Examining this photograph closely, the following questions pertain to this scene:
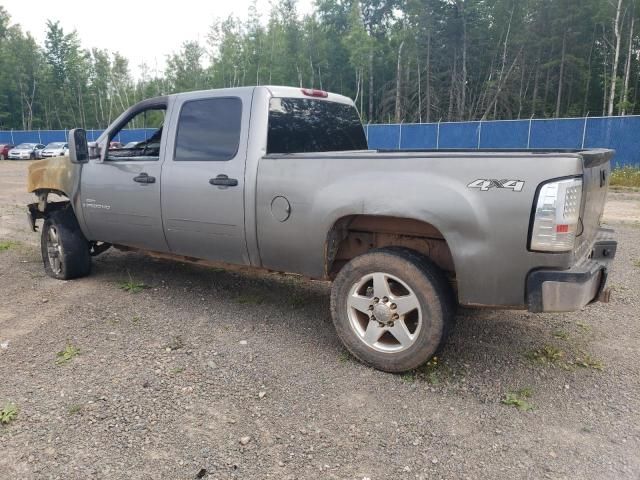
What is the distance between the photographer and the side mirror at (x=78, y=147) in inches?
186

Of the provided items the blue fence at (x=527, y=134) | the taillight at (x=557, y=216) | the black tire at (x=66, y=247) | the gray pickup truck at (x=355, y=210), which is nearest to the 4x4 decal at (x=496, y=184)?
the gray pickup truck at (x=355, y=210)

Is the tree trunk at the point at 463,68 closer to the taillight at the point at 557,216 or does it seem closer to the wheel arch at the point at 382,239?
the wheel arch at the point at 382,239

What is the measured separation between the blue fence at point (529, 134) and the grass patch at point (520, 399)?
1746 centimetres

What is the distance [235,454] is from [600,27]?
50.6 m

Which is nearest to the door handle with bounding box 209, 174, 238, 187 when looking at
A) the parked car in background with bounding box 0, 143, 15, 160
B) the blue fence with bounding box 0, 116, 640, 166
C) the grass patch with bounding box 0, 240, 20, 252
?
the grass patch with bounding box 0, 240, 20, 252

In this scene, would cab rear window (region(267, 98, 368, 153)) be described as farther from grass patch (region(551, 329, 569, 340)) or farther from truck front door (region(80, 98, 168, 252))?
grass patch (region(551, 329, 569, 340))

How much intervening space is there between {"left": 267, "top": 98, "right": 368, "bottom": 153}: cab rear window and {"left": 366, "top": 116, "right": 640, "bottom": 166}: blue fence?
16.3m

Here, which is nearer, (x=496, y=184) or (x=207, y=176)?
(x=496, y=184)

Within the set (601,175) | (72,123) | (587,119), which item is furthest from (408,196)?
(72,123)

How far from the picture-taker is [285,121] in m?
4.02

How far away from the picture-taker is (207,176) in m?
3.97

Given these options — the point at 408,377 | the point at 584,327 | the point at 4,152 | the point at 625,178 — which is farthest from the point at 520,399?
the point at 4,152

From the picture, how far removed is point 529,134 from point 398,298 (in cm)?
1975

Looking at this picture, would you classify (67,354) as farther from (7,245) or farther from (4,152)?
(4,152)
